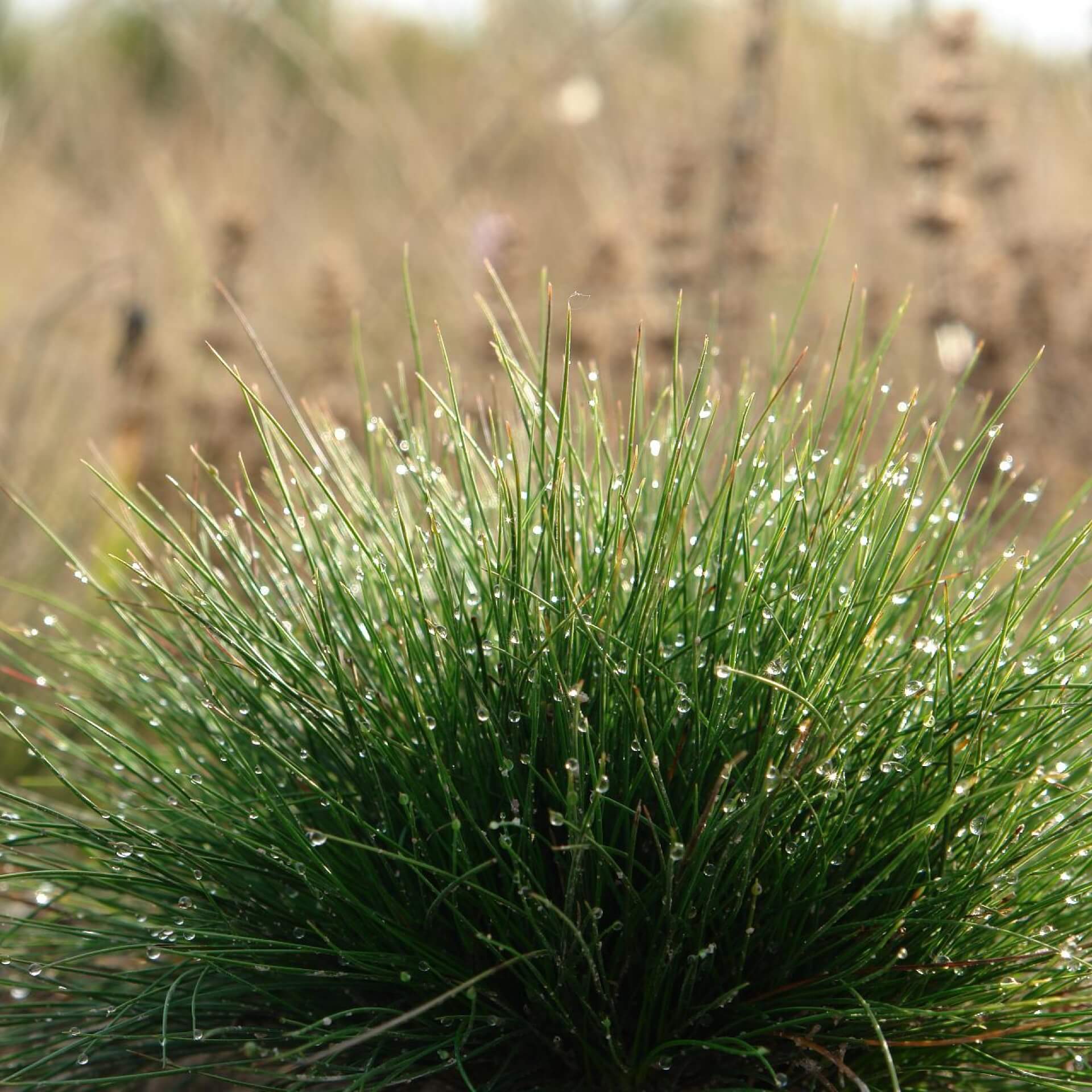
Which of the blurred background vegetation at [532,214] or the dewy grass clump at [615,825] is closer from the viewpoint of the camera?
the dewy grass clump at [615,825]

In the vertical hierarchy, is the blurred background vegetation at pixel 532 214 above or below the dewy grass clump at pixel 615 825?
above

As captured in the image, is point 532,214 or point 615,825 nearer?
point 615,825

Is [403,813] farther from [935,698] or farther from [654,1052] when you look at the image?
[935,698]

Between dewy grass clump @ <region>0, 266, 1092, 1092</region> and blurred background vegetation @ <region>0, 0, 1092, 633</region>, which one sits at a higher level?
blurred background vegetation @ <region>0, 0, 1092, 633</region>

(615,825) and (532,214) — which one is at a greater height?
(532,214)
